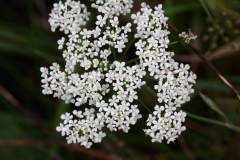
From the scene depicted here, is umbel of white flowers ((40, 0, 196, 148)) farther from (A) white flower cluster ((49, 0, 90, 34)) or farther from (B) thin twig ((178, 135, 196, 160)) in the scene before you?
(B) thin twig ((178, 135, 196, 160))

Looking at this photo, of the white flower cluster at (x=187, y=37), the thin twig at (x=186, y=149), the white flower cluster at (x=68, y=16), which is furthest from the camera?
the thin twig at (x=186, y=149)

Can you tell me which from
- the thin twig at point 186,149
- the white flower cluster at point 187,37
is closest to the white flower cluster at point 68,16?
the white flower cluster at point 187,37

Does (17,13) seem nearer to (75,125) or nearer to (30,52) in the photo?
(30,52)

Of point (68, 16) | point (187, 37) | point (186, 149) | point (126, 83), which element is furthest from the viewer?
point (186, 149)

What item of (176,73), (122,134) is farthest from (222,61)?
(176,73)

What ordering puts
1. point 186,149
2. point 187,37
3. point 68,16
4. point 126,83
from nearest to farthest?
point 187,37, point 126,83, point 68,16, point 186,149

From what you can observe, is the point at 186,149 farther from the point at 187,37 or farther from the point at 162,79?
the point at 187,37

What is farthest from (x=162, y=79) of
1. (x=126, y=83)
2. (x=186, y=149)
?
(x=186, y=149)

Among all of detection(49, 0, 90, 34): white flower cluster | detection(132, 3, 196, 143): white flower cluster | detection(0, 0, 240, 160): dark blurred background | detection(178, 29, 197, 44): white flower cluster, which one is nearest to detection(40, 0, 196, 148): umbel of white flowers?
detection(132, 3, 196, 143): white flower cluster

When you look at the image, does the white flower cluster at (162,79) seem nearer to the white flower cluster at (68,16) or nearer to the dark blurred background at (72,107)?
the white flower cluster at (68,16)
